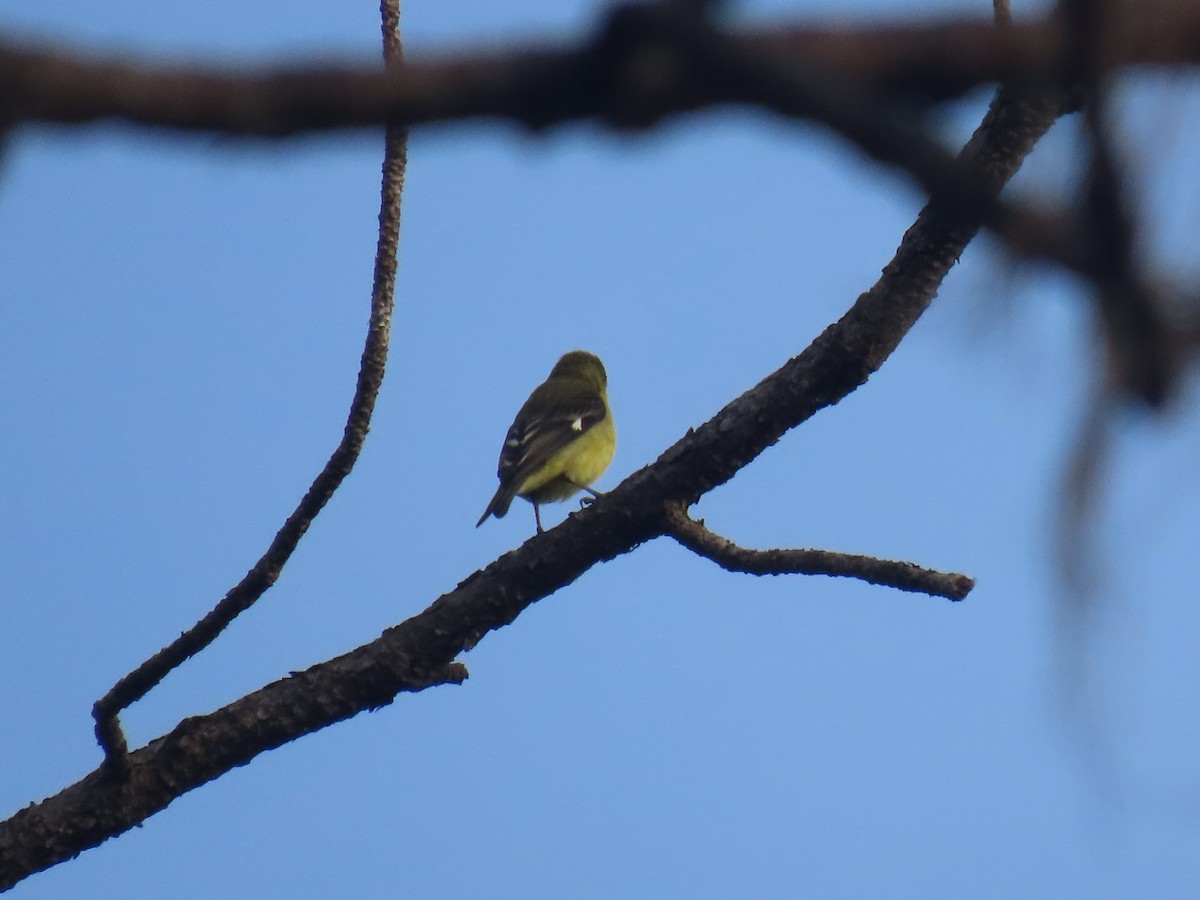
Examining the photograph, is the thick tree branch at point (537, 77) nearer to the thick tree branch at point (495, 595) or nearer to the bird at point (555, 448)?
the thick tree branch at point (495, 595)

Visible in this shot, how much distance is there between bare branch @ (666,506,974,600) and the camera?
450 cm

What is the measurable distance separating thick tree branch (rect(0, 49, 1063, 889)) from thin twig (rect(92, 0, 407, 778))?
0.18 m

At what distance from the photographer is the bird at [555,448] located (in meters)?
9.73

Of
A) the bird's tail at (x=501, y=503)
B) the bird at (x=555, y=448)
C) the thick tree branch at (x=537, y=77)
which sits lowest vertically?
the thick tree branch at (x=537, y=77)

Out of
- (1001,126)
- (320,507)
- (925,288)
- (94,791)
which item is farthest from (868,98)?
(94,791)

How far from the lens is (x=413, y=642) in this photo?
482cm

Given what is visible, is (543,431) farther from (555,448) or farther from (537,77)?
(537,77)

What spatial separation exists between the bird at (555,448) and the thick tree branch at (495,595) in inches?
172

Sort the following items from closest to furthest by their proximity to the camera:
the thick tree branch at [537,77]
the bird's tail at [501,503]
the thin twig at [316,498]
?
the thick tree branch at [537,77] < the thin twig at [316,498] < the bird's tail at [501,503]

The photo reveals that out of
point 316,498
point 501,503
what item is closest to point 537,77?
point 316,498

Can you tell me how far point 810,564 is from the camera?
4742mm

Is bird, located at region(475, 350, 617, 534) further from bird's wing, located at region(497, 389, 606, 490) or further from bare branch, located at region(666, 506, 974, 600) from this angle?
bare branch, located at region(666, 506, 974, 600)

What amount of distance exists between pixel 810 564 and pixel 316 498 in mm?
1664

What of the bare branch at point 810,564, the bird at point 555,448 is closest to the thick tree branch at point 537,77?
the bare branch at point 810,564
